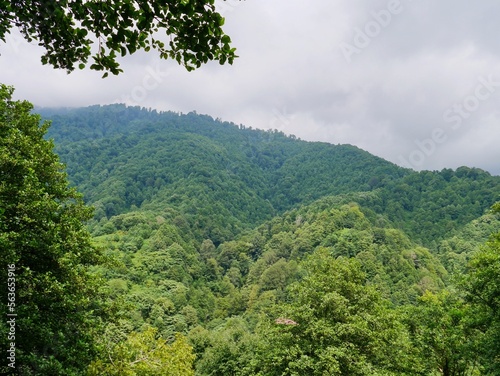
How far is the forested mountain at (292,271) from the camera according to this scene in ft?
52.9

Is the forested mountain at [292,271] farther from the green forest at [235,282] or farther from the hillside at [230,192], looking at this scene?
the hillside at [230,192]

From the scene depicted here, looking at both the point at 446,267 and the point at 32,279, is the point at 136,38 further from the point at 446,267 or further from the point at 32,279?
the point at 446,267

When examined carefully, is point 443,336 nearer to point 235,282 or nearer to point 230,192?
point 235,282

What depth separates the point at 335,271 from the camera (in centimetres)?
1922

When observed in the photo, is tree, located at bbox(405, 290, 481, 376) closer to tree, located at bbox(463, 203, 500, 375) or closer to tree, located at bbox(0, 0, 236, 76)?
tree, located at bbox(463, 203, 500, 375)

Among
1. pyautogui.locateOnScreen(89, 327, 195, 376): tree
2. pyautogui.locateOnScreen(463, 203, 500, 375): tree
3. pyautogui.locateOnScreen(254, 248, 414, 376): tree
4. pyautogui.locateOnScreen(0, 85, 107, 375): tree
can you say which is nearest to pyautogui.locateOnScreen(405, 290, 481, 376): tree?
pyautogui.locateOnScreen(254, 248, 414, 376): tree

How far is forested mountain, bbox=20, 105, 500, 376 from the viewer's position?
52.9 ft

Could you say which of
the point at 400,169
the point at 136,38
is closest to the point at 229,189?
the point at 400,169

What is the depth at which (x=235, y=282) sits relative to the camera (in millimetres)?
106125

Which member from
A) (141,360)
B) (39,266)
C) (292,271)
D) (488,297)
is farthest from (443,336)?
(292,271)

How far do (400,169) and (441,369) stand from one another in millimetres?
187319

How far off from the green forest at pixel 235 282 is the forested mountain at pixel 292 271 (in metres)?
0.15

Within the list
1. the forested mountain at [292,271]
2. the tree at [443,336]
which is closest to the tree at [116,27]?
A: the forested mountain at [292,271]

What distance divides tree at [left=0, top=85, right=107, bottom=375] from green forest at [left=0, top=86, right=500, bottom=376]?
0.06 metres
